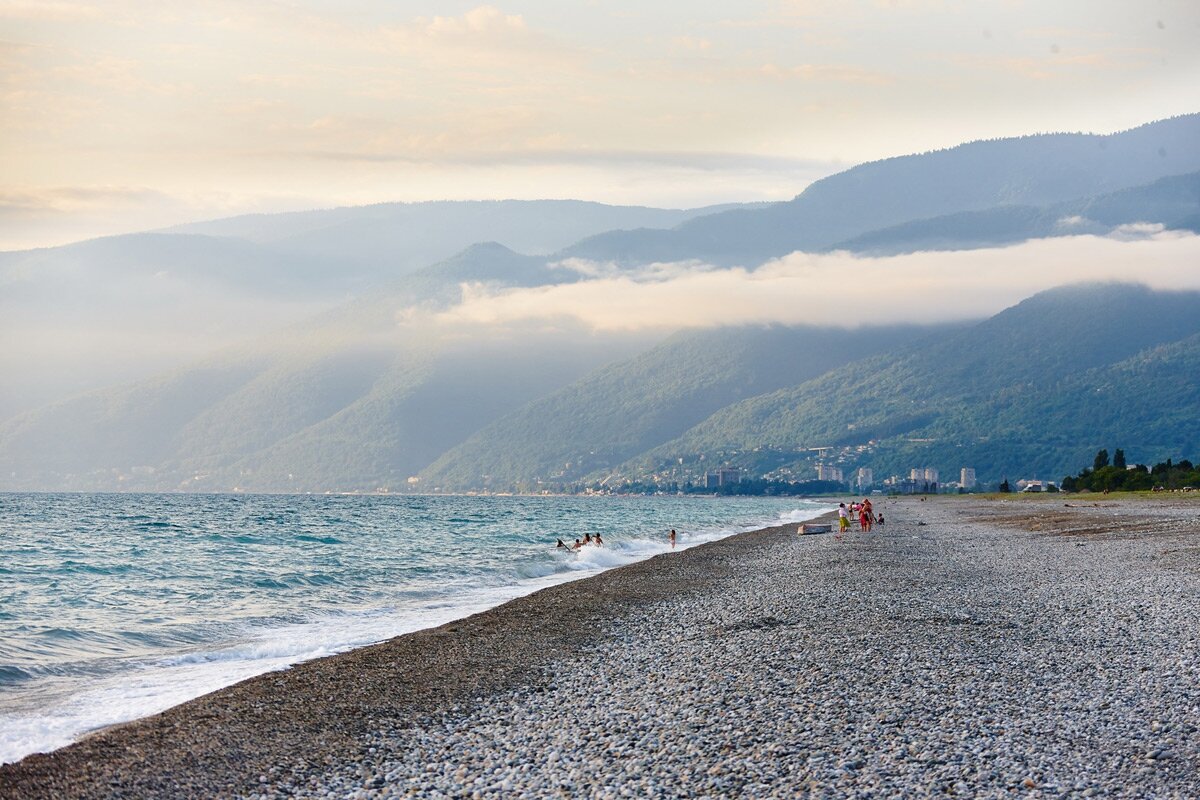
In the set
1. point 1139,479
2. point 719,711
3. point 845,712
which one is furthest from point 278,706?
point 1139,479

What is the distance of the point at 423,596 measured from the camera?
2895cm

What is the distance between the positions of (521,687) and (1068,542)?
105ft

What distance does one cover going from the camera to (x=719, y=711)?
12055 mm

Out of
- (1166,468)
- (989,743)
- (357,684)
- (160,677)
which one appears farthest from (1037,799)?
(1166,468)

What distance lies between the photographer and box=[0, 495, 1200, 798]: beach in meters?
9.81

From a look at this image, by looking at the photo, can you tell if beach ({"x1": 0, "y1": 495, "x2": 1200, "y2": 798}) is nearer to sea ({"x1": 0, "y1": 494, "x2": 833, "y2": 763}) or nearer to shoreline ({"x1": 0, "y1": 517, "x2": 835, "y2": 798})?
shoreline ({"x1": 0, "y1": 517, "x2": 835, "y2": 798})

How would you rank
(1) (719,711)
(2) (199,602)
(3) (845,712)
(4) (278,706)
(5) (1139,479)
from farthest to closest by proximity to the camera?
(5) (1139,479)
(2) (199,602)
(4) (278,706)
(1) (719,711)
(3) (845,712)

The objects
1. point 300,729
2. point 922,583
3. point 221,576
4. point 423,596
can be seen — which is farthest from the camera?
point 221,576

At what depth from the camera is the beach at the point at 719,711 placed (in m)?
9.81

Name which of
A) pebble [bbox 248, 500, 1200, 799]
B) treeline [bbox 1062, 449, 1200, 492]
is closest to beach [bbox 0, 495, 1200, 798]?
pebble [bbox 248, 500, 1200, 799]

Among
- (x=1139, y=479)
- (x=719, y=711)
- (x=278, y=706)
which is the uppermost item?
(x=719, y=711)

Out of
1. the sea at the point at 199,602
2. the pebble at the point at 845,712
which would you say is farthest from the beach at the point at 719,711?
the sea at the point at 199,602

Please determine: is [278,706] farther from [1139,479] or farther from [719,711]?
[1139,479]

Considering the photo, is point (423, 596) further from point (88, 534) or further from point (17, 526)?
point (17, 526)
